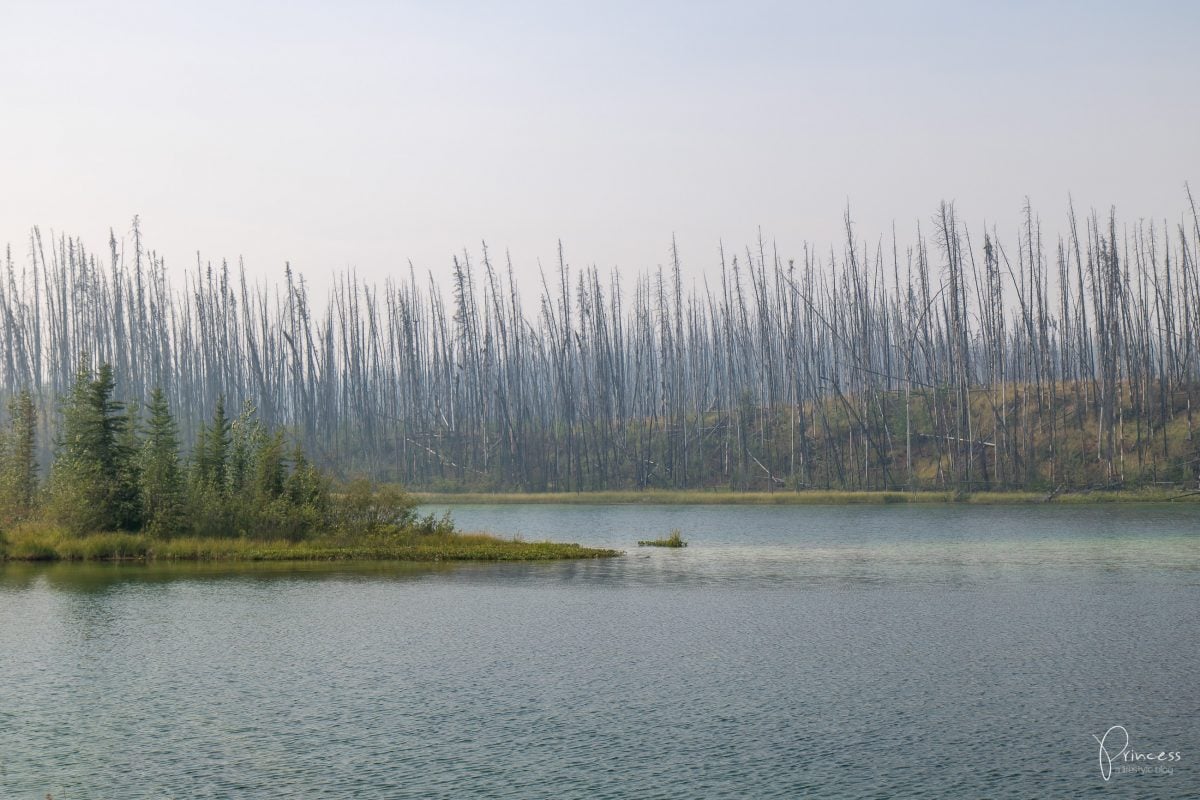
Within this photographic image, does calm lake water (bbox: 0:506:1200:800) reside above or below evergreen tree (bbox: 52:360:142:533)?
below

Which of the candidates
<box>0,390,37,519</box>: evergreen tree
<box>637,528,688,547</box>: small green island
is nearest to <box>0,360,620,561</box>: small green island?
<box>0,390,37,519</box>: evergreen tree

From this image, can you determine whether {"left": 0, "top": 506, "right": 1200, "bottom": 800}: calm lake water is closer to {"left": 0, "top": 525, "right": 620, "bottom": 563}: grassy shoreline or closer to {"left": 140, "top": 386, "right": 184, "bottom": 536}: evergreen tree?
{"left": 0, "top": 525, "right": 620, "bottom": 563}: grassy shoreline

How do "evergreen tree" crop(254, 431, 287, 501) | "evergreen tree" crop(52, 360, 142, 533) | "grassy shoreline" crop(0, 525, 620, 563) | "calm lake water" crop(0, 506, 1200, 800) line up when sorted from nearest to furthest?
"calm lake water" crop(0, 506, 1200, 800)
"grassy shoreline" crop(0, 525, 620, 563)
"evergreen tree" crop(52, 360, 142, 533)
"evergreen tree" crop(254, 431, 287, 501)

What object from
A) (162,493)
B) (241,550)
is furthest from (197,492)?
(241,550)

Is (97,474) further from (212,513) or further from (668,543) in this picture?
(668,543)

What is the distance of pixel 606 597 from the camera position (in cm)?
3716

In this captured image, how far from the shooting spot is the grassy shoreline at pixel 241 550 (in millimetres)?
48969

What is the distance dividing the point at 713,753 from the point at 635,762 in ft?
4.61

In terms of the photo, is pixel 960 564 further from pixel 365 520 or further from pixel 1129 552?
pixel 365 520

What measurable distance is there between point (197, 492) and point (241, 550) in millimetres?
4739

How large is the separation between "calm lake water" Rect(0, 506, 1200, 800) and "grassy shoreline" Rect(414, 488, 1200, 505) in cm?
3612

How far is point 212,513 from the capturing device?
52.0m

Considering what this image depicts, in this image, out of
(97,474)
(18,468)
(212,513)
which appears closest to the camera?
(97,474)

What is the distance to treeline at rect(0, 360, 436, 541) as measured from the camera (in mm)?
51188
